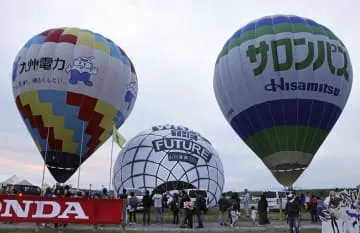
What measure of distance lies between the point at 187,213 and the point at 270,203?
1504 centimetres

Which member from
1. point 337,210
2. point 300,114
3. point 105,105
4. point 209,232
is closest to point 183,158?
point 105,105

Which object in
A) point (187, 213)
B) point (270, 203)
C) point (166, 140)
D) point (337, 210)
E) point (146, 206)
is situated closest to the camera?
point (337, 210)

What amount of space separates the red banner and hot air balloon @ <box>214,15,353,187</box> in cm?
1182

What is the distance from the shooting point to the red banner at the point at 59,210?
12594 mm

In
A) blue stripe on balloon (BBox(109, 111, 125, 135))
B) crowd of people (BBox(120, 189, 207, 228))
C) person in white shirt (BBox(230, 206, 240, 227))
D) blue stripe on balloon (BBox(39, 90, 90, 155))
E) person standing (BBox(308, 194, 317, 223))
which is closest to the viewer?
crowd of people (BBox(120, 189, 207, 228))

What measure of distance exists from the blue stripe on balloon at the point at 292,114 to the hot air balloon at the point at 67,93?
7366 millimetres

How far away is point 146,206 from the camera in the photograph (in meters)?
18.2

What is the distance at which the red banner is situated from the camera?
496 inches

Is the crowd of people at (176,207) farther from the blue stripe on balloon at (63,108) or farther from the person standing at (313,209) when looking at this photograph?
→ the blue stripe on balloon at (63,108)

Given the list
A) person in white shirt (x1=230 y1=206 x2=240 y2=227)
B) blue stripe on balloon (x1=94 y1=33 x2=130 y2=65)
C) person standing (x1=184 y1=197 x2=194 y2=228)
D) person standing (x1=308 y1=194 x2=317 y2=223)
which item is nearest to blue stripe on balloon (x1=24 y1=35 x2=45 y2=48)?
blue stripe on balloon (x1=94 y1=33 x2=130 y2=65)

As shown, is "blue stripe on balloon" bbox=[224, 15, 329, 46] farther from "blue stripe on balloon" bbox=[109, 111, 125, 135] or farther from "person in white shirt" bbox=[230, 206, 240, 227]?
"person in white shirt" bbox=[230, 206, 240, 227]

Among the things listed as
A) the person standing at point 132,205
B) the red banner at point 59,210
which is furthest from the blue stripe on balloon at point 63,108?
the red banner at point 59,210

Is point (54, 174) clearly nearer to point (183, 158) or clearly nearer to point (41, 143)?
point (41, 143)

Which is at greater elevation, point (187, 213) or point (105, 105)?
point (105, 105)
